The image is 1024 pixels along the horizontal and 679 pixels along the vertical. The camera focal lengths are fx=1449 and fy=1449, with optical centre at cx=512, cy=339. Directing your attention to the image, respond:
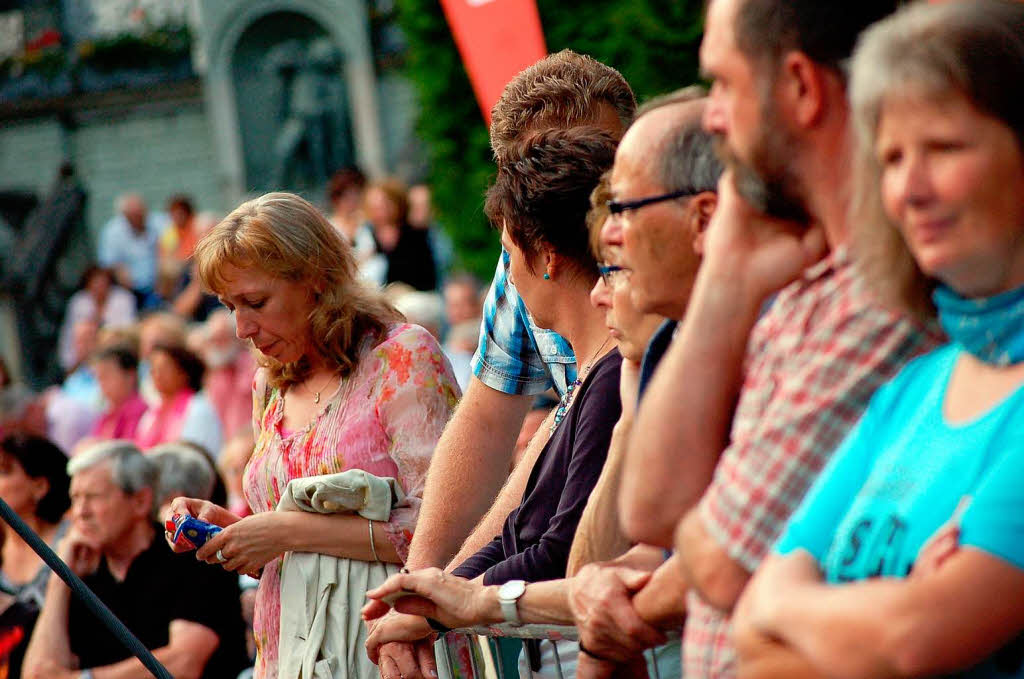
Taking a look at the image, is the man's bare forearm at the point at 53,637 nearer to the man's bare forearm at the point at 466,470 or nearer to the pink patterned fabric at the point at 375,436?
the pink patterned fabric at the point at 375,436

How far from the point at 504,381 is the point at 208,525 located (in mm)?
831

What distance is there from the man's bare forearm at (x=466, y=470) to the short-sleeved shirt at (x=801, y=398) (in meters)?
1.49

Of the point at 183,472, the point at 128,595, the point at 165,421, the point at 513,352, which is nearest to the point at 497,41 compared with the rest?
the point at 183,472

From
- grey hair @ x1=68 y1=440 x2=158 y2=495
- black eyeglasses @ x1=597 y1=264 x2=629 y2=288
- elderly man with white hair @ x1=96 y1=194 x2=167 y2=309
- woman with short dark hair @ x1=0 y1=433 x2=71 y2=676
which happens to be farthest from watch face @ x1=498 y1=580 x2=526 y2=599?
elderly man with white hair @ x1=96 y1=194 x2=167 y2=309

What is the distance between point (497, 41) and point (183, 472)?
202 centimetres

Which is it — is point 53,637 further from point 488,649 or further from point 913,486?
point 913,486

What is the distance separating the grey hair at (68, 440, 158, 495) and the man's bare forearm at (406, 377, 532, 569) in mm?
2127

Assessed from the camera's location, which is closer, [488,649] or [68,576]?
[488,649]

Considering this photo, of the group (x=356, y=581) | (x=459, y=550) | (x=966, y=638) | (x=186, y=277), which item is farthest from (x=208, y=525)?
(x=186, y=277)

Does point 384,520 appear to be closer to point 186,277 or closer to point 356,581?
point 356,581

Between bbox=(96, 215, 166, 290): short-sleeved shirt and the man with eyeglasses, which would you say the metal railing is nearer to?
the man with eyeglasses

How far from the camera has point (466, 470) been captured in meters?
3.35

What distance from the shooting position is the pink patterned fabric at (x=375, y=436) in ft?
11.6

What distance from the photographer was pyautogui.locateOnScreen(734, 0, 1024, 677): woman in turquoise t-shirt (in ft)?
4.94
